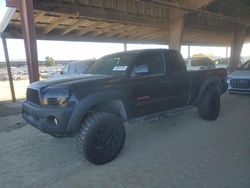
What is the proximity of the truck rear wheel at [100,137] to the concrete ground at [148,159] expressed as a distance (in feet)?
0.58

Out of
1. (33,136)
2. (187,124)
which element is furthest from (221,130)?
(33,136)

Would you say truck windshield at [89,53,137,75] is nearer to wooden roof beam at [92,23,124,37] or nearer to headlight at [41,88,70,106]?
headlight at [41,88,70,106]

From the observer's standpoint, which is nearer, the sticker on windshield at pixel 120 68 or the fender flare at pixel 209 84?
the sticker on windshield at pixel 120 68

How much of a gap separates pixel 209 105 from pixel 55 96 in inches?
157

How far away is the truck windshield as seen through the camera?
465 cm

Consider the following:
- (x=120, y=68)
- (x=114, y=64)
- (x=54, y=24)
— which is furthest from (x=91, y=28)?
(x=120, y=68)

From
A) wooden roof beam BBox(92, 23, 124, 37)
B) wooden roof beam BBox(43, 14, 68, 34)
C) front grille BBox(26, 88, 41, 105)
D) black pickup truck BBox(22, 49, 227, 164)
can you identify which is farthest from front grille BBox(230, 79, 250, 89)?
front grille BBox(26, 88, 41, 105)

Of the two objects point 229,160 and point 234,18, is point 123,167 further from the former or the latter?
point 234,18

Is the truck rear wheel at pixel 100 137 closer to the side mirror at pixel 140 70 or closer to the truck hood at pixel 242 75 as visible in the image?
the side mirror at pixel 140 70

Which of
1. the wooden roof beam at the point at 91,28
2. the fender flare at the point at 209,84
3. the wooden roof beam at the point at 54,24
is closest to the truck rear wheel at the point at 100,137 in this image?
the fender flare at the point at 209,84

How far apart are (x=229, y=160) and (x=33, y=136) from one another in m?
4.09

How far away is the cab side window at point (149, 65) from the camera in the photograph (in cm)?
464

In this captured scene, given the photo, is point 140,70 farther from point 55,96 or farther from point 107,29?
point 107,29

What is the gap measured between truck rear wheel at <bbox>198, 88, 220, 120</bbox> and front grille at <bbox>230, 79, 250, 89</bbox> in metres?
3.17
